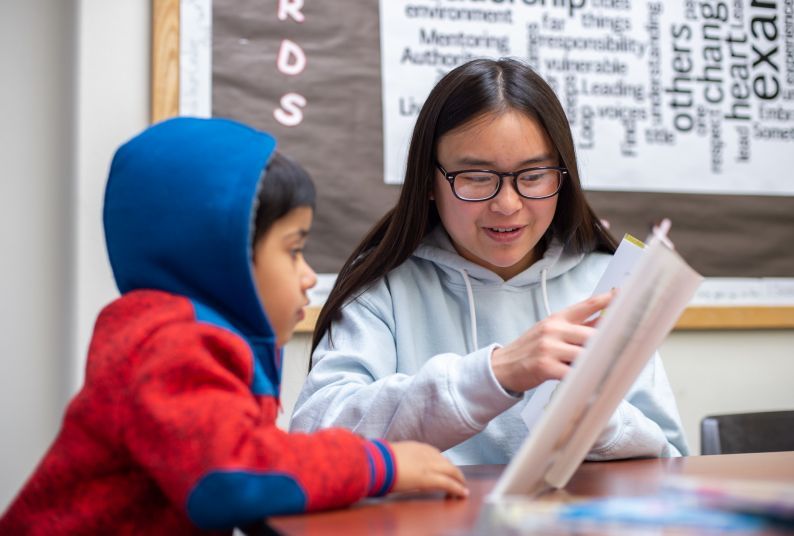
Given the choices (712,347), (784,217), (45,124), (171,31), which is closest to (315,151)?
(171,31)

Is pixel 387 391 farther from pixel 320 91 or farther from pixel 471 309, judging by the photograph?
pixel 320 91

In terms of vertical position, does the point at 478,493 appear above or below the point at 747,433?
above

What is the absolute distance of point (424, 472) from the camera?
826mm

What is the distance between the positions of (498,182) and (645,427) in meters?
0.40

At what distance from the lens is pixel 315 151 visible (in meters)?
2.05

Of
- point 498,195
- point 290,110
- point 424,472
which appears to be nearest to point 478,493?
point 424,472

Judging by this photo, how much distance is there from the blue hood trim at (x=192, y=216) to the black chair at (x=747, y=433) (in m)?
0.99

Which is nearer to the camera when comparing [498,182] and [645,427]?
[645,427]

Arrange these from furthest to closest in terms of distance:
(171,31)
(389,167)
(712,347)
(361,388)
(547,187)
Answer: (712,347), (389,167), (171,31), (547,187), (361,388)

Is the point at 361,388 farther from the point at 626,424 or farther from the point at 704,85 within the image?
the point at 704,85

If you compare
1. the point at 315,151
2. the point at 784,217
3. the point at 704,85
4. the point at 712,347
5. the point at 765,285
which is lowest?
the point at 712,347

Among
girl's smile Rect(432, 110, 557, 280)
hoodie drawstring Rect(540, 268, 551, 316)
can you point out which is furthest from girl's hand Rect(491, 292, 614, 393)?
hoodie drawstring Rect(540, 268, 551, 316)

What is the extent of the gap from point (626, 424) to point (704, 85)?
1464 mm

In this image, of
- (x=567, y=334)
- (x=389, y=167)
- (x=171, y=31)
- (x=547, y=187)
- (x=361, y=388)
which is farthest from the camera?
(x=389, y=167)
